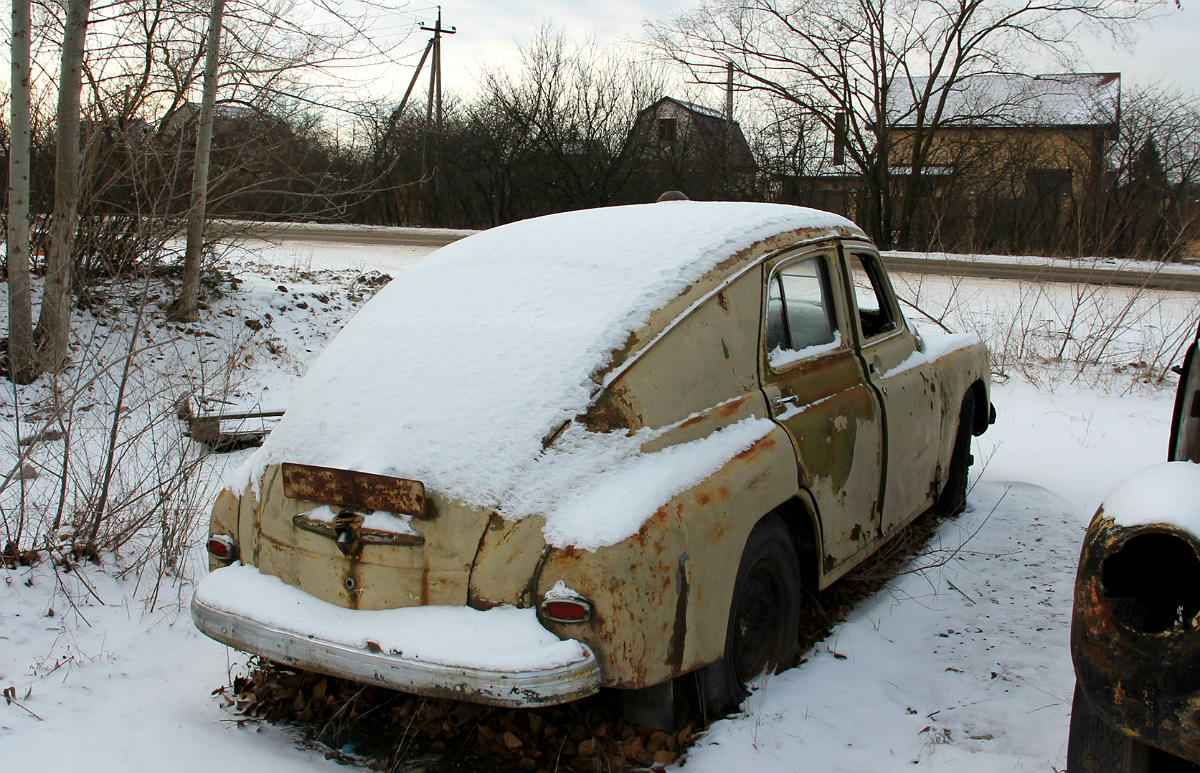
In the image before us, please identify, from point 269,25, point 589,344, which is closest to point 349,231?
point 269,25

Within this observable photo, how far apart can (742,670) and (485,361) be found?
1.37m

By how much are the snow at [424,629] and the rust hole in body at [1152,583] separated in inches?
50.5

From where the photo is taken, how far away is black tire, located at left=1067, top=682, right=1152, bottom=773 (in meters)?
2.04

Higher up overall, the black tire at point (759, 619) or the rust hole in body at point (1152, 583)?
the rust hole in body at point (1152, 583)

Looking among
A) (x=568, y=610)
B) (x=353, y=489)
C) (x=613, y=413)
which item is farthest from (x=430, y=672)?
(x=613, y=413)

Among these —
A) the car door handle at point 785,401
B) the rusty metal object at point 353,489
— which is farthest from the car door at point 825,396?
the rusty metal object at point 353,489

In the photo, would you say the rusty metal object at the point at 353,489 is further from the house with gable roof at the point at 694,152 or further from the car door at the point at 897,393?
the house with gable roof at the point at 694,152

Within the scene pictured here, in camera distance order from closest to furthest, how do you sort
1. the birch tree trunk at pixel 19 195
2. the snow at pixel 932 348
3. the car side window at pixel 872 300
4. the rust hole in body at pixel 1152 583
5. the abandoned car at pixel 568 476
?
1. the rust hole in body at pixel 1152 583
2. the abandoned car at pixel 568 476
3. the snow at pixel 932 348
4. the car side window at pixel 872 300
5. the birch tree trunk at pixel 19 195

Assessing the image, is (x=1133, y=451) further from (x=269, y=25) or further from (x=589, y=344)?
(x=269, y=25)

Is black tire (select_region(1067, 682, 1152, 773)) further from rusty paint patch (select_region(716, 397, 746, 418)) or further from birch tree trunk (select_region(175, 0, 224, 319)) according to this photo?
birch tree trunk (select_region(175, 0, 224, 319))

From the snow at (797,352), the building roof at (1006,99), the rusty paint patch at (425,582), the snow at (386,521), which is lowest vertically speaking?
the rusty paint patch at (425,582)

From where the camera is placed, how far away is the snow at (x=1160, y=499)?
185 cm

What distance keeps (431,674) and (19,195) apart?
23.8ft

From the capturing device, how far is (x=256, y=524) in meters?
2.86
